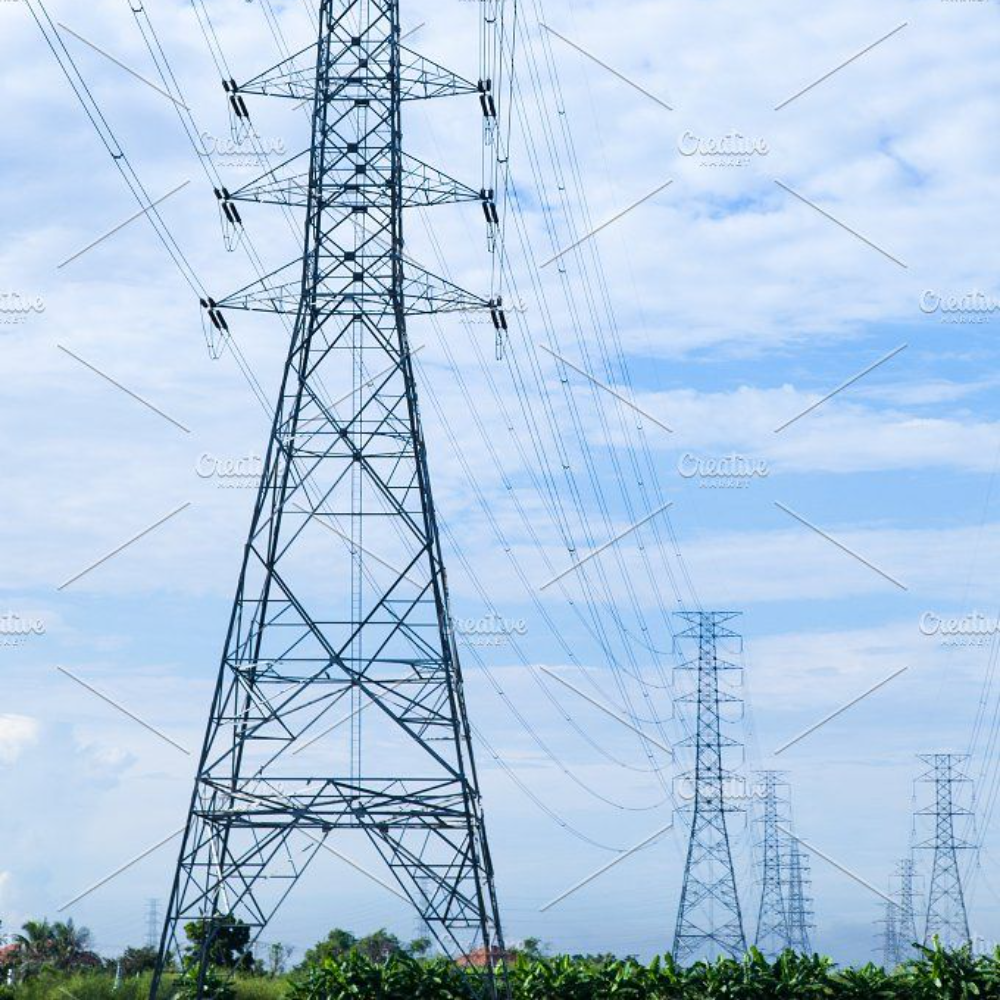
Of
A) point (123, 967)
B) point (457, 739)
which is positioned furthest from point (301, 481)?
point (123, 967)

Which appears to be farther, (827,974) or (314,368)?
(827,974)

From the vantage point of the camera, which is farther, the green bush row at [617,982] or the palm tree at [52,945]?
the palm tree at [52,945]

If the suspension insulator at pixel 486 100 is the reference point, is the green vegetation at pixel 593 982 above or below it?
below

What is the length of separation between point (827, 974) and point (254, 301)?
2319cm

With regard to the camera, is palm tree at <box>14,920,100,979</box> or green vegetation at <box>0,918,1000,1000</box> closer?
green vegetation at <box>0,918,1000,1000</box>

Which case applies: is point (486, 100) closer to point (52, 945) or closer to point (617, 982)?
point (617, 982)

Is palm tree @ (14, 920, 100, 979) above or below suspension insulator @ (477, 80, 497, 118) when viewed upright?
below

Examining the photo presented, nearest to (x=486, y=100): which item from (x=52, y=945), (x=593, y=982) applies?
(x=593, y=982)

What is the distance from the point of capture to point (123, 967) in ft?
199

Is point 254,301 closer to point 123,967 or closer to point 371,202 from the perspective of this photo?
point 371,202

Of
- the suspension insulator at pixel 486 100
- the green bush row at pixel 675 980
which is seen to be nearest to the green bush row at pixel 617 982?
the green bush row at pixel 675 980

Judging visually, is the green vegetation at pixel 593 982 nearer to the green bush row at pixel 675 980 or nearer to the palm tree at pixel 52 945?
the green bush row at pixel 675 980

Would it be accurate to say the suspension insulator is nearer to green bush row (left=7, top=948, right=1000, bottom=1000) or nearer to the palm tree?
green bush row (left=7, top=948, right=1000, bottom=1000)

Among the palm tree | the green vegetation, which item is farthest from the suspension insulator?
the palm tree
